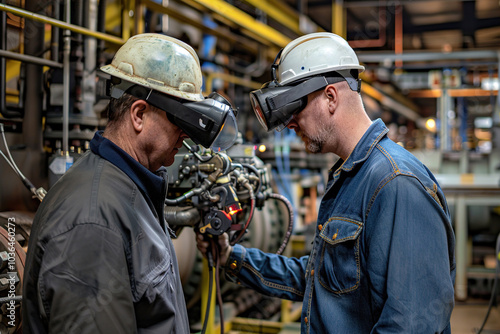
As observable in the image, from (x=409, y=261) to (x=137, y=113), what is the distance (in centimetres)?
92

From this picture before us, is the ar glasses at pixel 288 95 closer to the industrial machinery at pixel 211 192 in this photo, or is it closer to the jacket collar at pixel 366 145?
the jacket collar at pixel 366 145

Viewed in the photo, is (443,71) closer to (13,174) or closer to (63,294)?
(13,174)

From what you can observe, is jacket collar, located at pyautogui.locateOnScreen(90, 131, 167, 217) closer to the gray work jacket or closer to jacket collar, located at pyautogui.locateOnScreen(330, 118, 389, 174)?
the gray work jacket

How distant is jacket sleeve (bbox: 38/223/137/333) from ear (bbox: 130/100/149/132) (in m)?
0.35

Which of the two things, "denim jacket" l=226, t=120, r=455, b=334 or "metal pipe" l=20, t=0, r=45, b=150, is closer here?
"denim jacket" l=226, t=120, r=455, b=334

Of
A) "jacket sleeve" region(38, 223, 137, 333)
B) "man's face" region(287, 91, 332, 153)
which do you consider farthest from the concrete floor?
"jacket sleeve" region(38, 223, 137, 333)

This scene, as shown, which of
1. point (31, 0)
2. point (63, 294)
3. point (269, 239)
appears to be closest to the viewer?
point (63, 294)

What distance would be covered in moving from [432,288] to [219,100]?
902 mm

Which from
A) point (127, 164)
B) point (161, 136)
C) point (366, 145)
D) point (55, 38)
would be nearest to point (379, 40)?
point (55, 38)

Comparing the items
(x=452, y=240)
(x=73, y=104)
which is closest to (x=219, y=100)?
(x=452, y=240)

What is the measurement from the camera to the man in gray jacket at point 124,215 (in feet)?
3.69

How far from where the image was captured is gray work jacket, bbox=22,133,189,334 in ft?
3.66

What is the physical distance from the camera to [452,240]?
156cm

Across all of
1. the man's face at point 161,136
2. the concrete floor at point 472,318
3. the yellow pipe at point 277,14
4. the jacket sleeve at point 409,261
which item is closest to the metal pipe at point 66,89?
the man's face at point 161,136
